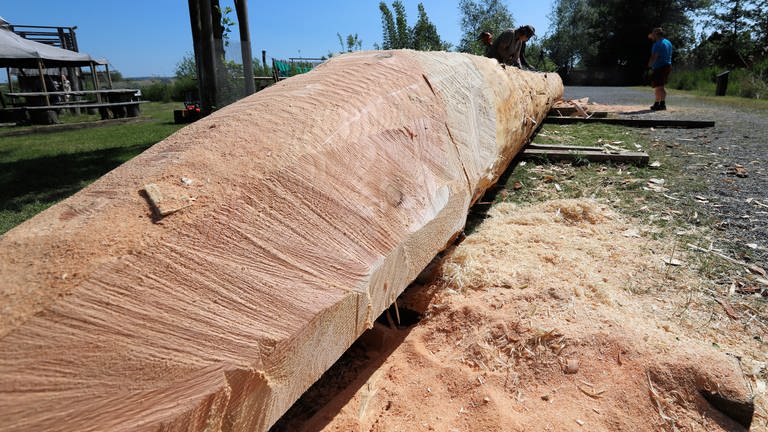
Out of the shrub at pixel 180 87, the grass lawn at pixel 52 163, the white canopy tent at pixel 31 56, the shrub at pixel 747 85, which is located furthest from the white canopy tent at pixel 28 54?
the shrub at pixel 747 85

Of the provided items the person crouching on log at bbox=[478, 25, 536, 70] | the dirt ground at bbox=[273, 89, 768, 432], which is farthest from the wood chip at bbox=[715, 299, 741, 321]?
the person crouching on log at bbox=[478, 25, 536, 70]

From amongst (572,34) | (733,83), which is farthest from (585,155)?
(572,34)

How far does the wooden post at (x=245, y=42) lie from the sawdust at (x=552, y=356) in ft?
18.8

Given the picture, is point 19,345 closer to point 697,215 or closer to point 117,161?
point 697,215

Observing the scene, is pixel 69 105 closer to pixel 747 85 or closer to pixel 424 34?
pixel 424 34

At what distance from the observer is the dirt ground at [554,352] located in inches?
54.7

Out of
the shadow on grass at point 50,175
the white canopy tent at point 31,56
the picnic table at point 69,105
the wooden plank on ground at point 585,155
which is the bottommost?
the shadow on grass at point 50,175

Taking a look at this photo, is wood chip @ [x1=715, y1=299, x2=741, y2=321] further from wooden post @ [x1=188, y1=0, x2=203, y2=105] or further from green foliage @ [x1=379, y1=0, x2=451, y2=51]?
green foliage @ [x1=379, y1=0, x2=451, y2=51]

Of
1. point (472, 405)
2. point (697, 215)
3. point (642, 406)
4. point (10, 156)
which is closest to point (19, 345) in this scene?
point (472, 405)

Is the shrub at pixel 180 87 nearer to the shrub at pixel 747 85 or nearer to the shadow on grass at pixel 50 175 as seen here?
the shadow on grass at pixel 50 175

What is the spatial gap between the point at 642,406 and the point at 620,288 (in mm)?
806

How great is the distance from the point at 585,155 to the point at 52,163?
6.97m

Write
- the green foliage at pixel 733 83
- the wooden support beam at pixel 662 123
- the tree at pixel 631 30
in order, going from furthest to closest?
the tree at pixel 631 30
the green foliage at pixel 733 83
the wooden support beam at pixel 662 123

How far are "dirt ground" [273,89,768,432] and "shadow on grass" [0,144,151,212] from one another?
12.9 feet
